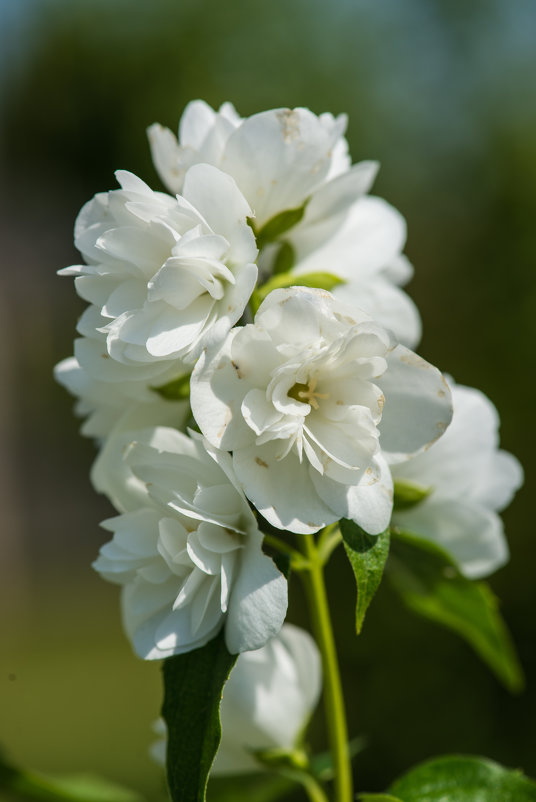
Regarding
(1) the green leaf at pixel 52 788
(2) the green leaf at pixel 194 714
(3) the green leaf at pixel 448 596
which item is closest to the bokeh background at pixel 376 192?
(1) the green leaf at pixel 52 788

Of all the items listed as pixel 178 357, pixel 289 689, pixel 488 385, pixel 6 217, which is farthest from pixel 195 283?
pixel 6 217

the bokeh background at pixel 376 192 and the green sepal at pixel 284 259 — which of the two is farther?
the bokeh background at pixel 376 192

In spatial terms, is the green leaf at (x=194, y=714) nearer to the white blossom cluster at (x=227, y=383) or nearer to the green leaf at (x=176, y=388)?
the white blossom cluster at (x=227, y=383)

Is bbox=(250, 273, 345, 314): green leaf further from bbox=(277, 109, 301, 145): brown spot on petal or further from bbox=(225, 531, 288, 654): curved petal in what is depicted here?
bbox=(225, 531, 288, 654): curved petal

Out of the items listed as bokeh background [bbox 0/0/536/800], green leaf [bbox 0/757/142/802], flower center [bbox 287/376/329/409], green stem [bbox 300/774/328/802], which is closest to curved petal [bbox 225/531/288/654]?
flower center [bbox 287/376/329/409]

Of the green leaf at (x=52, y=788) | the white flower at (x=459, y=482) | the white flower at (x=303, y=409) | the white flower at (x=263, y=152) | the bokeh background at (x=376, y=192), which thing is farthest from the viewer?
the bokeh background at (x=376, y=192)

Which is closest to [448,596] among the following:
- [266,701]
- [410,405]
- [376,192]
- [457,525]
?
[457,525]
